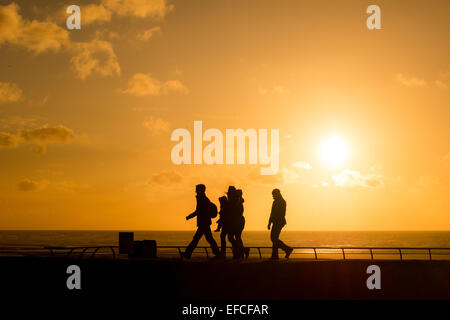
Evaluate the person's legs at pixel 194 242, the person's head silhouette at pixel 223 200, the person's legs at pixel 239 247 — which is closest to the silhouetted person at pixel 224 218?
the person's head silhouette at pixel 223 200

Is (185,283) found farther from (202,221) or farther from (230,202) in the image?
(230,202)

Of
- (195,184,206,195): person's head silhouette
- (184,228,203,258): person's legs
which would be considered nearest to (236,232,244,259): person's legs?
(184,228,203,258): person's legs

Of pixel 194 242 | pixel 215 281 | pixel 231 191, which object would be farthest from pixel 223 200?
pixel 215 281

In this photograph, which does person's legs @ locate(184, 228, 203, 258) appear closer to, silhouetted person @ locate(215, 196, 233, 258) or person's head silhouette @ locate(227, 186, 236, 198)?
silhouetted person @ locate(215, 196, 233, 258)

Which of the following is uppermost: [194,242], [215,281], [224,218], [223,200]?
[223,200]

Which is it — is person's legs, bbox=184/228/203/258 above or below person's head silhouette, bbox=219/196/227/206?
below

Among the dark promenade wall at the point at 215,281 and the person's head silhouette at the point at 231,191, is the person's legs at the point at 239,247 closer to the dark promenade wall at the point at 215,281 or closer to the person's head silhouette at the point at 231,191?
the person's head silhouette at the point at 231,191

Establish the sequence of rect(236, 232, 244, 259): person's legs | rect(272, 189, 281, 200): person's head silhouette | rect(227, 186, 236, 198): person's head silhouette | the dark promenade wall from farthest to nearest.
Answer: rect(236, 232, 244, 259): person's legs
rect(227, 186, 236, 198): person's head silhouette
rect(272, 189, 281, 200): person's head silhouette
the dark promenade wall

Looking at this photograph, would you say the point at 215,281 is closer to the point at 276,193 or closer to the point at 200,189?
the point at 200,189

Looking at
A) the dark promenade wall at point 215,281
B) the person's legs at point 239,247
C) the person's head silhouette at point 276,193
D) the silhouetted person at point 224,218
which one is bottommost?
the dark promenade wall at point 215,281
